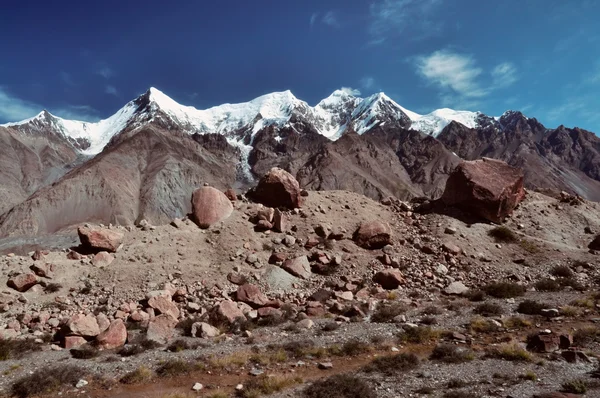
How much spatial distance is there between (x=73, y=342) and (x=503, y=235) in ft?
63.7

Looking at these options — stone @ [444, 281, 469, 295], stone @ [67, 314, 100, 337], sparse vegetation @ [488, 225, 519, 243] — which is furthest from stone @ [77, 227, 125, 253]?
sparse vegetation @ [488, 225, 519, 243]

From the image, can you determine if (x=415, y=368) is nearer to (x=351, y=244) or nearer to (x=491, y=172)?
(x=351, y=244)

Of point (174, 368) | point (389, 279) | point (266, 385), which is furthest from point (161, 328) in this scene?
point (389, 279)

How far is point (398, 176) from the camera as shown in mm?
176875

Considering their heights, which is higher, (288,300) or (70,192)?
(70,192)

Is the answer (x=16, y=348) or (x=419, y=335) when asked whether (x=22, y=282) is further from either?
(x=419, y=335)

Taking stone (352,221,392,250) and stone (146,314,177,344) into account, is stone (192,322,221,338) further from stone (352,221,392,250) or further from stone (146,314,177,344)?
stone (352,221,392,250)

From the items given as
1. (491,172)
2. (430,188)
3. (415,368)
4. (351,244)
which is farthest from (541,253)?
(430,188)

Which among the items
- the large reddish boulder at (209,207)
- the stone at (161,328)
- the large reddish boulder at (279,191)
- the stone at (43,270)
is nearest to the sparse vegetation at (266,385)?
the stone at (161,328)

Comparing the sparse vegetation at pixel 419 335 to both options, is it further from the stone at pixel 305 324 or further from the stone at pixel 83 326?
the stone at pixel 83 326

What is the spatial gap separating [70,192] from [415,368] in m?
122

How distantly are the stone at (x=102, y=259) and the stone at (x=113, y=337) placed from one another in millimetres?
4469

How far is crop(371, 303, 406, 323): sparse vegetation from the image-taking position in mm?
13922

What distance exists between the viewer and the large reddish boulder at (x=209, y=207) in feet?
66.4
